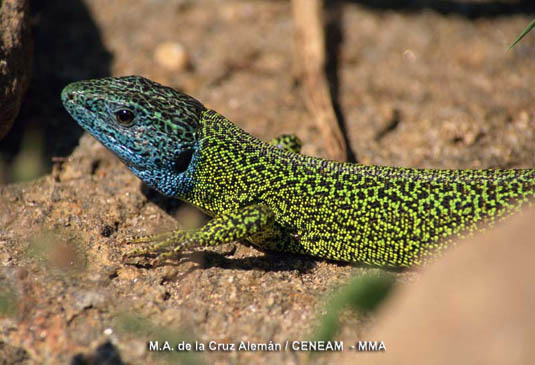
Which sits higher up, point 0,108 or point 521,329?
point 0,108

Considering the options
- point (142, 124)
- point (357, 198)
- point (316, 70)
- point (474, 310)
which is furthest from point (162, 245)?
point (316, 70)

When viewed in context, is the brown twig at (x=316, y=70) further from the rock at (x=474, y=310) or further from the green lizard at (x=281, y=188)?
the rock at (x=474, y=310)

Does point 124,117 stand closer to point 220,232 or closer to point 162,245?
point 162,245

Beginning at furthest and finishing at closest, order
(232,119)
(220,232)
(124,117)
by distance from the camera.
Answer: (232,119) → (124,117) → (220,232)

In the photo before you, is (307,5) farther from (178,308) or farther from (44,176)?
(178,308)

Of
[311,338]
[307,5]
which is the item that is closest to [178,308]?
[311,338]

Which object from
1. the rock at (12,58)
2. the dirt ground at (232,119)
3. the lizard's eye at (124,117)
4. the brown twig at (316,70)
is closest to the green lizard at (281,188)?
the lizard's eye at (124,117)
